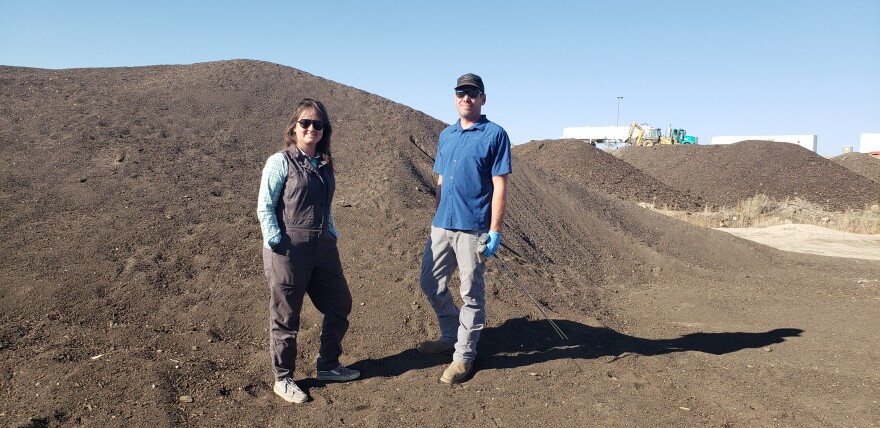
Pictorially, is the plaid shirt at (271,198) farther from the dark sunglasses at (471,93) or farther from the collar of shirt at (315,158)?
the dark sunglasses at (471,93)

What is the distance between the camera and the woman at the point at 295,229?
3727 mm

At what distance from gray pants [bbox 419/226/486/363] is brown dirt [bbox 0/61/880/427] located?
37 centimetres

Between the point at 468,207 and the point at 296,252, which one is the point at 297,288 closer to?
the point at 296,252

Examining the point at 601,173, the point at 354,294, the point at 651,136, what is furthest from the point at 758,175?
the point at 354,294

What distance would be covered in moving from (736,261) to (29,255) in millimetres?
10193

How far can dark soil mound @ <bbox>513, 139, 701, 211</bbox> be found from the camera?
72.4 ft

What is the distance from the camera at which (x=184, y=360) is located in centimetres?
450

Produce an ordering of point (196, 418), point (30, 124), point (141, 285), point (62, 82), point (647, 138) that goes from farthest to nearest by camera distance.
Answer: point (647, 138) → point (62, 82) → point (30, 124) → point (141, 285) → point (196, 418)

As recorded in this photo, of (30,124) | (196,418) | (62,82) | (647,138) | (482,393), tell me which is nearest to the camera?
(196,418)

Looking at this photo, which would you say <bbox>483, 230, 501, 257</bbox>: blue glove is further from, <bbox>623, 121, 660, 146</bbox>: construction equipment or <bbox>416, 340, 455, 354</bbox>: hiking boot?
<bbox>623, 121, 660, 146</bbox>: construction equipment

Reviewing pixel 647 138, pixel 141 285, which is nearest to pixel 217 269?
pixel 141 285

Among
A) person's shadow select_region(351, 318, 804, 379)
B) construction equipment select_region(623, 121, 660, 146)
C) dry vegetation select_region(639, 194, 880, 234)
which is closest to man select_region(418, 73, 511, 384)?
person's shadow select_region(351, 318, 804, 379)

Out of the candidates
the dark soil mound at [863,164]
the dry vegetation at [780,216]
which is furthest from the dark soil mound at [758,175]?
the dark soil mound at [863,164]

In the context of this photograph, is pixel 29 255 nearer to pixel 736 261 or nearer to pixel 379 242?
pixel 379 242
